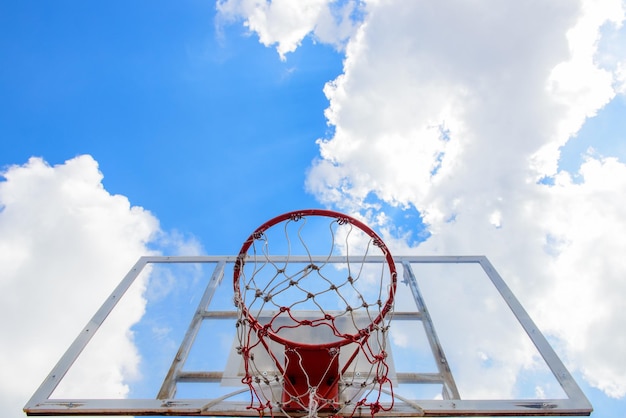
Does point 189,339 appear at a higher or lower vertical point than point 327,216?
lower

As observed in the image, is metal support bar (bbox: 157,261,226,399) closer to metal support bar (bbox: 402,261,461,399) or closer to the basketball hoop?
the basketball hoop

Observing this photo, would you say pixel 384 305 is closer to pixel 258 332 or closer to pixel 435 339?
pixel 435 339

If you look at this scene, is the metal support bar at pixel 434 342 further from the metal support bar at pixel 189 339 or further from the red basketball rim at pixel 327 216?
the metal support bar at pixel 189 339

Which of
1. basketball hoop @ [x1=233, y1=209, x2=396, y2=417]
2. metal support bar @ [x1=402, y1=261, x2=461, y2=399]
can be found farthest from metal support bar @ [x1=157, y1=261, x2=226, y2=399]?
metal support bar @ [x1=402, y1=261, x2=461, y2=399]

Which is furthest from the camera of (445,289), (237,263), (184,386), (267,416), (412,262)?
(412,262)

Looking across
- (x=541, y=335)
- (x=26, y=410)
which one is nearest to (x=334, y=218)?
(x=541, y=335)

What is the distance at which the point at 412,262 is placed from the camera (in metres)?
3.94

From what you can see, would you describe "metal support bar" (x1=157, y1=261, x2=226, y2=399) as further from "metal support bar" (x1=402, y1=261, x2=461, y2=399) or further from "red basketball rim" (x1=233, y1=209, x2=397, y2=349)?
"metal support bar" (x1=402, y1=261, x2=461, y2=399)

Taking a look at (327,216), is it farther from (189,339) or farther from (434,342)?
(189,339)

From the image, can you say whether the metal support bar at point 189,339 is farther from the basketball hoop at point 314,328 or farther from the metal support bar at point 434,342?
the metal support bar at point 434,342

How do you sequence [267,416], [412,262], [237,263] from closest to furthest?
[267,416]
[237,263]
[412,262]

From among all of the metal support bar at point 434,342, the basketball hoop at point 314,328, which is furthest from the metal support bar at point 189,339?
the metal support bar at point 434,342

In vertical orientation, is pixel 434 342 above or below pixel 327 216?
below

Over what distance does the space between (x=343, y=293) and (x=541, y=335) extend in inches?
60.9
